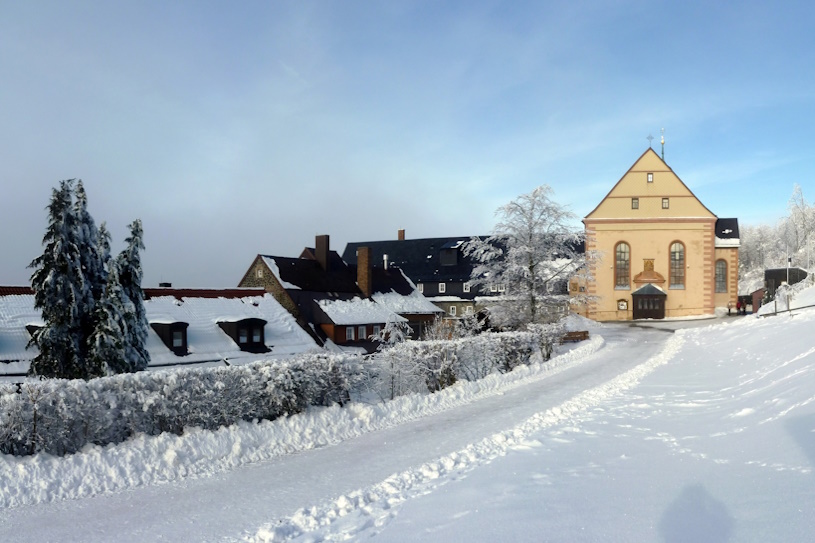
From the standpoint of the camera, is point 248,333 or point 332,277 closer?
point 248,333

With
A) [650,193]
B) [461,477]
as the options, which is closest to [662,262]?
[650,193]

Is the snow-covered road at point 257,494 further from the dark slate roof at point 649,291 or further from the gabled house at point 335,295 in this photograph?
the dark slate roof at point 649,291

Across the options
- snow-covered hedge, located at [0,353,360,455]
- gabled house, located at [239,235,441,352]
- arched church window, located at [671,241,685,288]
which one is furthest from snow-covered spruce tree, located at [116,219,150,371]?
arched church window, located at [671,241,685,288]

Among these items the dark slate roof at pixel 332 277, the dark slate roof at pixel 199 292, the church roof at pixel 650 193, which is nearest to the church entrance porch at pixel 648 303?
the church roof at pixel 650 193

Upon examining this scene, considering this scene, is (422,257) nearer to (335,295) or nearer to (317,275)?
(317,275)

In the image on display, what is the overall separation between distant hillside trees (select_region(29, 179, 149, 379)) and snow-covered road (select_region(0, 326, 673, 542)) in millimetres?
12456

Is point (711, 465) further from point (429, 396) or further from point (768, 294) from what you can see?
point (768, 294)

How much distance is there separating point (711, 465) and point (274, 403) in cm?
852

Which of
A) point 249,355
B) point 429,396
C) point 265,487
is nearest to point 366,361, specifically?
point 429,396

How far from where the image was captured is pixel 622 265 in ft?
202

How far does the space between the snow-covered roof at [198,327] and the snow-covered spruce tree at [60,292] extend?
7.38m

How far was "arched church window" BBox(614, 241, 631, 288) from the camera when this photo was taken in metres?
61.4

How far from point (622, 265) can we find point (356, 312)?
29367 millimetres

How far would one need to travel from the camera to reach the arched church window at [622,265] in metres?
61.4
